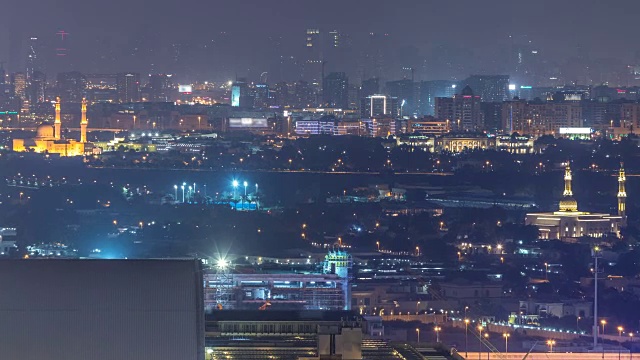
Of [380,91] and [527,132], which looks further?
[380,91]

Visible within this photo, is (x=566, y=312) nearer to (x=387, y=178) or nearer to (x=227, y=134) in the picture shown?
(x=387, y=178)

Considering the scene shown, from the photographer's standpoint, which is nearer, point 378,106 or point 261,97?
point 378,106

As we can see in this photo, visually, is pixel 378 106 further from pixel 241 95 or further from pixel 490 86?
pixel 241 95

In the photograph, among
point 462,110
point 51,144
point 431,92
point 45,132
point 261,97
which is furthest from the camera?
point 261,97

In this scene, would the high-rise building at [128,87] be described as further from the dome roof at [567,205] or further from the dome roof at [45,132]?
the dome roof at [567,205]

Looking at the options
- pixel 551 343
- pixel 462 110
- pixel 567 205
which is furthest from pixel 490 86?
pixel 551 343

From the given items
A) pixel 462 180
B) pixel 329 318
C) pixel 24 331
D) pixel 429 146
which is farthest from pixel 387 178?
pixel 24 331
